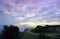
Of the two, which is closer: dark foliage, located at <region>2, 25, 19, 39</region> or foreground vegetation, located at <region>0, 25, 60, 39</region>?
foreground vegetation, located at <region>0, 25, 60, 39</region>

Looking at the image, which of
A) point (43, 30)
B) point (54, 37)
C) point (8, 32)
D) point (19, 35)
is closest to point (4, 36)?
point (8, 32)

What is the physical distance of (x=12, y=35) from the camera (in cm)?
1195

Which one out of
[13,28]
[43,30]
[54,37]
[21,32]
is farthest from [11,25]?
[54,37]

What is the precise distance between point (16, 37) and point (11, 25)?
879 millimetres

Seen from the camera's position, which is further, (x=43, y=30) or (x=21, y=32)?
(x=21, y=32)

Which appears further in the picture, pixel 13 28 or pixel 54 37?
pixel 13 28

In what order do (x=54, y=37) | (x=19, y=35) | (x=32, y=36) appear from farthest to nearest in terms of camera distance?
(x=19, y=35) → (x=32, y=36) → (x=54, y=37)

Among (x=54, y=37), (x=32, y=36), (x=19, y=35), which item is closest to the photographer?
(x=54, y=37)

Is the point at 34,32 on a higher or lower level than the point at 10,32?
lower

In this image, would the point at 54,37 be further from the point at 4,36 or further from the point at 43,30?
the point at 4,36

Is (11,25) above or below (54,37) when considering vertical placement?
above

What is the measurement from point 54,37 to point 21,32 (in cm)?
299

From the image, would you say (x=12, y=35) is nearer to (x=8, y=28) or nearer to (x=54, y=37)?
(x=8, y=28)

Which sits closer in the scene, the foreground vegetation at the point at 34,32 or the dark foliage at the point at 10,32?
the foreground vegetation at the point at 34,32
